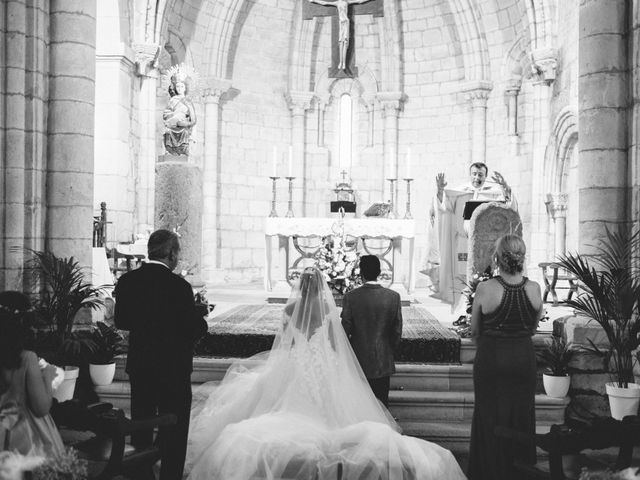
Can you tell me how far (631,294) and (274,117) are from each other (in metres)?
12.2

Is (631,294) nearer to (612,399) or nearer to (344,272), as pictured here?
(612,399)

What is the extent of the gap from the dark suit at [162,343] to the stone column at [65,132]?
2545 millimetres

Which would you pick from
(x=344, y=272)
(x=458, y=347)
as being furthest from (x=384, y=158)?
(x=458, y=347)

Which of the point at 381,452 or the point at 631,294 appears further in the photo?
the point at 631,294

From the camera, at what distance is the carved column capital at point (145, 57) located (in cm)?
1300

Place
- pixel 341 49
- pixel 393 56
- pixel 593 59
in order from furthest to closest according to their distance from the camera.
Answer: pixel 393 56, pixel 341 49, pixel 593 59

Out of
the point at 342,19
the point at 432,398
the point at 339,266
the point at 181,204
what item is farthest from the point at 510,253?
the point at 342,19

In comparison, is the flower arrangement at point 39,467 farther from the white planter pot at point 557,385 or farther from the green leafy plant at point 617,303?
the white planter pot at point 557,385

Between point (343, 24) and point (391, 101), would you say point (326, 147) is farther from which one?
point (343, 24)

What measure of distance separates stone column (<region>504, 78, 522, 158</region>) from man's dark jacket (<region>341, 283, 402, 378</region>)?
10.5 metres

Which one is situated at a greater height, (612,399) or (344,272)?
(344,272)

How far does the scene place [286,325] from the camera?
5.39 m

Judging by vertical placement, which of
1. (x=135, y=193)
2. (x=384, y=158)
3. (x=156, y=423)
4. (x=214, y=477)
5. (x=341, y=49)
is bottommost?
(x=214, y=477)

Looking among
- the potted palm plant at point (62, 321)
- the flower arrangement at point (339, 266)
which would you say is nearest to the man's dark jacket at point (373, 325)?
the potted palm plant at point (62, 321)
